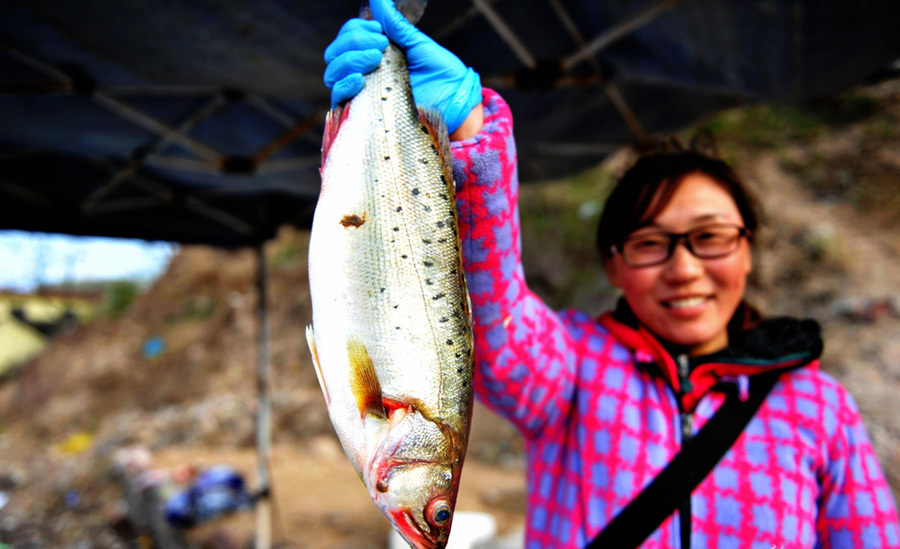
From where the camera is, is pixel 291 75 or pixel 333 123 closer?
pixel 333 123

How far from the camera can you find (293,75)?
8.21 feet

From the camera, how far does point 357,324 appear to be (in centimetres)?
106

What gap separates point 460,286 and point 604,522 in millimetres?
787

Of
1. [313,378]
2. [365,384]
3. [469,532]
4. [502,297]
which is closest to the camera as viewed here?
[365,384]

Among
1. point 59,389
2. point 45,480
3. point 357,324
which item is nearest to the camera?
point 357,324

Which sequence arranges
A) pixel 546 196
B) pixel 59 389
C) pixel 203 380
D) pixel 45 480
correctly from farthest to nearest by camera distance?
pixel 59 389, pixel 203 380, pixel 546 196, pixel 45 480

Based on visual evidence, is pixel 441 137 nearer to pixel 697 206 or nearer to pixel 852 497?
pixel 697 206

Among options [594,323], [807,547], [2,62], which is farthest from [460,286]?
[2,62]

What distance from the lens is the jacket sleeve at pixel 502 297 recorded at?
3.82ft

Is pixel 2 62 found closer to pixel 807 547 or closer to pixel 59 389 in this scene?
pixel 807 547

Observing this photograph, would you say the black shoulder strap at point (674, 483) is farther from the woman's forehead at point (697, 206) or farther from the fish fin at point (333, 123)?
the fish fin at point (333, 123)

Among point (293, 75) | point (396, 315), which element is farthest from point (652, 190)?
point (293, 75)

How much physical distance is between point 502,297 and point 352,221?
41 cm

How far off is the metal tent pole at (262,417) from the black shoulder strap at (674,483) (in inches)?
173
